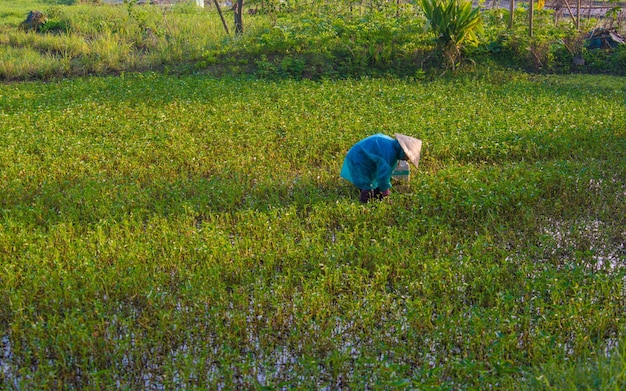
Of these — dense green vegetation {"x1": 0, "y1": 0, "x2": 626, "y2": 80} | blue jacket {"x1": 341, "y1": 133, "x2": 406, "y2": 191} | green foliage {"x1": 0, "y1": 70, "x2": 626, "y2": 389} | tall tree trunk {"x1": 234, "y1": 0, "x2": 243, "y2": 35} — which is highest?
tall tree trunk {"x1": 234, "y1": 0, "x2": 243, "y2": 35}

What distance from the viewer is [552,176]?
7453 mm

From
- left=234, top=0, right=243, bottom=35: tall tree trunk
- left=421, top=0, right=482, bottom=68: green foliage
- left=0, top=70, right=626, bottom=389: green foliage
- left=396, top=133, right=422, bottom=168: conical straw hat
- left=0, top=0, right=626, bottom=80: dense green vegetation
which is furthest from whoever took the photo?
left=234, top=0, right=243, bottom=35: tall tree trunk

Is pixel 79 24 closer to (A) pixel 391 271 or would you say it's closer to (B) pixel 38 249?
(B) pixel 38 249

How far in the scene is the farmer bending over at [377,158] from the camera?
A: 6840 millimetres

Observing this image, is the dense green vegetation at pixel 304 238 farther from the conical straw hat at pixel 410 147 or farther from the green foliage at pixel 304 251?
the conical straw hat at pixel 410 147

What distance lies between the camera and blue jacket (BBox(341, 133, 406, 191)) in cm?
686

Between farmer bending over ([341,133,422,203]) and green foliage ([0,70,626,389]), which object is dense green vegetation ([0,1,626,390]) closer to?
green foliage ([0,70,626,389])

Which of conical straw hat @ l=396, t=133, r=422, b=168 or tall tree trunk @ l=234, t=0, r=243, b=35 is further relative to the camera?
tall tree trunk @ l=234, t=0, r=243, b=35

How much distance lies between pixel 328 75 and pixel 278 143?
4584 mm

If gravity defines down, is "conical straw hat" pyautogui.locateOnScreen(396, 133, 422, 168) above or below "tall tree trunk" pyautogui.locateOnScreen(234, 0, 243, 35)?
below

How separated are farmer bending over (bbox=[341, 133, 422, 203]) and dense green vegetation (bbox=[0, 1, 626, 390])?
0.97 ft

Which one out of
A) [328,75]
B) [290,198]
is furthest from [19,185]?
[328,75]

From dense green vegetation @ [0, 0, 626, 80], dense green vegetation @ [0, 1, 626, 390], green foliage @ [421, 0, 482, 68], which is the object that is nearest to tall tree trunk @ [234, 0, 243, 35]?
dense green vegetation @ [0, 0, 626, 80]

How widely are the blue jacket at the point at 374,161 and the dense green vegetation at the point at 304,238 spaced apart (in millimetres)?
290
